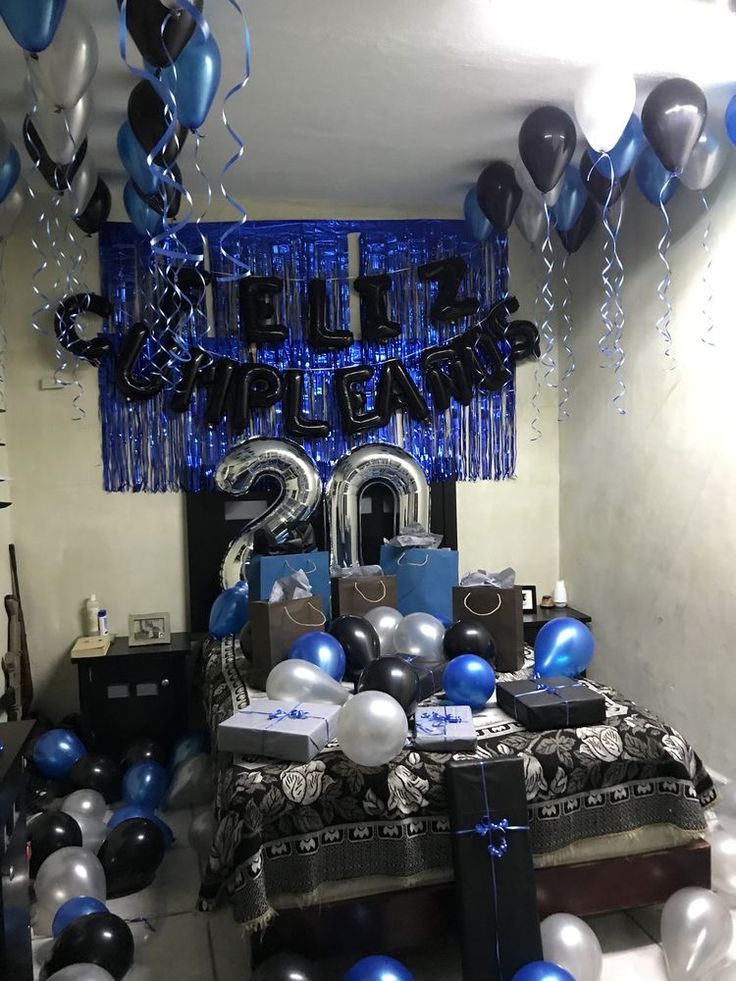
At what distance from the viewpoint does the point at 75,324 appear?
10.8 ft

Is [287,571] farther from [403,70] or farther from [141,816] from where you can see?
[403,70]

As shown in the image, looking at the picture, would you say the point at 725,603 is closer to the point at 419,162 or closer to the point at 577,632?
the point at 577,632

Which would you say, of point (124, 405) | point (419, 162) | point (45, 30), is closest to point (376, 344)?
point (419, 162)

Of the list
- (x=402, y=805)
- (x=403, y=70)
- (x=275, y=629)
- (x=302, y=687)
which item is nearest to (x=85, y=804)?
(x=275, y=629)

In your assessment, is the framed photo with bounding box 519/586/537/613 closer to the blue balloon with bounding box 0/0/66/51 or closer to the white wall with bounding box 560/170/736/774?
the white wall with bounding box 560/170/736/774

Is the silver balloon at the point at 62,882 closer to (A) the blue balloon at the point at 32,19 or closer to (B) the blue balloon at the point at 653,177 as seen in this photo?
(A) the blue balloon at the point at 32,19

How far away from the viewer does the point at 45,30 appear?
5.51ft

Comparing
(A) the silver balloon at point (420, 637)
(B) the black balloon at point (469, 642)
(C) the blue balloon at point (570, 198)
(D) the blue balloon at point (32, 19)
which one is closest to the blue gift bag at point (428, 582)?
(A) the silver balloon at point (420, 637)

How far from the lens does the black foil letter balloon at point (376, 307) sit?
3.58 metres

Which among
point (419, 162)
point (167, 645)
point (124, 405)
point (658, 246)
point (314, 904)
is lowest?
A: point (314, 904)

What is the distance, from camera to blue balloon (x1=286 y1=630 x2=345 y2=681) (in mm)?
2402

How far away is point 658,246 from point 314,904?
254cm

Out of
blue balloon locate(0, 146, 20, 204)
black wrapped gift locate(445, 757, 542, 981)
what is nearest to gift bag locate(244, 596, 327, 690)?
black wrapped gift locate(445, 757, 542, 981)

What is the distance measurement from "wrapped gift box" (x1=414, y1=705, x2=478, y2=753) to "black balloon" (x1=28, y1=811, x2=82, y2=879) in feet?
3.81
